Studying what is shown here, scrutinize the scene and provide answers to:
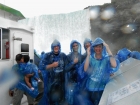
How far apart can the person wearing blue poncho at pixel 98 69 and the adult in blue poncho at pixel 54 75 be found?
3.70 ft

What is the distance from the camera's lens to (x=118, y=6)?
77.0ft

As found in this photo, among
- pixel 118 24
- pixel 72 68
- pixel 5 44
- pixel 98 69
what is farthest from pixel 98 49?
pixel 118 24

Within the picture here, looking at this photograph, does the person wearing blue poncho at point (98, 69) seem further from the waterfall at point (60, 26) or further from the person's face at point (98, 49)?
the waterfall at point (60, 26)

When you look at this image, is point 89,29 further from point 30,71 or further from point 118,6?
point 30,71

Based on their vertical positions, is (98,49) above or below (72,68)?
above

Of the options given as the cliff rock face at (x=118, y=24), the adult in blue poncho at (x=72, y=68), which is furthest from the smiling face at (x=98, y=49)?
the cliff rock face at (x=118, y=24)

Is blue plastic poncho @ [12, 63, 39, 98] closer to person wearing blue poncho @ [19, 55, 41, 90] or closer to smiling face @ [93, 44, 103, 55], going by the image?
person wearing blue poncho @ [19, 55, 41, 90]

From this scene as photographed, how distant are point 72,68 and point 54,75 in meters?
0.35

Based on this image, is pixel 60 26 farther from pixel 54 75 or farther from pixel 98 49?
pixel 98 49

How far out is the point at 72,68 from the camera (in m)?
3.59

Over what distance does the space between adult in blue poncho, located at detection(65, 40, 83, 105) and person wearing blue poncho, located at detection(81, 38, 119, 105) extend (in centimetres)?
102

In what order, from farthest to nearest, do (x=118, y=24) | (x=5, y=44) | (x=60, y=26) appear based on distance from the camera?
(x=60, y=26)
(x=118, y=24)
(x=5, y=44)

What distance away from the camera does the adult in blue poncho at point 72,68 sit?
11.2 feet

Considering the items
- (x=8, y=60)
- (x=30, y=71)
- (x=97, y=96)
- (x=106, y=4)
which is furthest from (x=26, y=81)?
(x=106, y=4)
